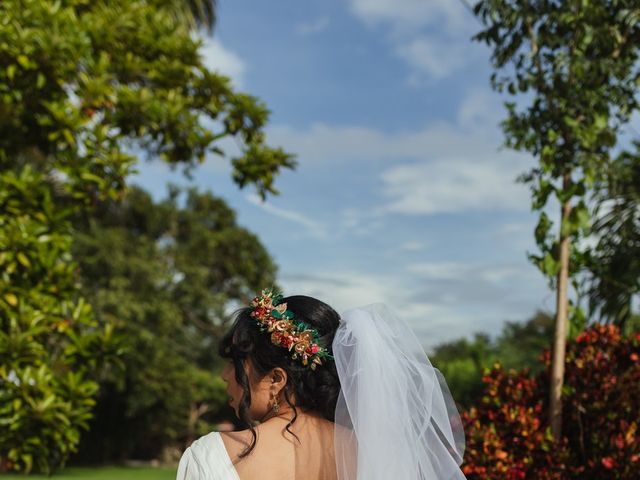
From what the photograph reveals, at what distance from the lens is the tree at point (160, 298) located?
71.0ft

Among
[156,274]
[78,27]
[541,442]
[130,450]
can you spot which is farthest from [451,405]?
[130,450]

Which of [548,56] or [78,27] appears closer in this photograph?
[548,56]

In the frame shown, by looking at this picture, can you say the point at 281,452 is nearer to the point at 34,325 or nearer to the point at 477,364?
the point at 34,325

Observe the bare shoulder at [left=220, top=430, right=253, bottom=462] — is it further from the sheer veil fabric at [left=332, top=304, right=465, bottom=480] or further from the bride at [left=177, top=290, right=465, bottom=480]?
the sheer veil fabric at [left=332, top=304, right=465, bottom=480]

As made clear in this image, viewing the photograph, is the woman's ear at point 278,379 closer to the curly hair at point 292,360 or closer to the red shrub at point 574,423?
the curly hair at point 292,360

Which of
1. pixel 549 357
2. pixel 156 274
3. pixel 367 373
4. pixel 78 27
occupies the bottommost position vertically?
pixel 367 373

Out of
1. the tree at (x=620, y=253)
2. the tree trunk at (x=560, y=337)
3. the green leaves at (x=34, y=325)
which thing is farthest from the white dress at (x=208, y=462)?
the tree at (x=620, y=253)

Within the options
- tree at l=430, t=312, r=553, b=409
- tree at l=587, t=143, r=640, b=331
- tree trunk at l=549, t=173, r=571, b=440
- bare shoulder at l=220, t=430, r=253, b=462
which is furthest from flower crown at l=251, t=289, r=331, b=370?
tree at l=430, t=312, r=553, b=409

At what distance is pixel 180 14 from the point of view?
57.6ft

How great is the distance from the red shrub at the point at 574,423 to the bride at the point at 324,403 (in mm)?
2465

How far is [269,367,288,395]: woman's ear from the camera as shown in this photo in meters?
2.35

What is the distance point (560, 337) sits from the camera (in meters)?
5.21

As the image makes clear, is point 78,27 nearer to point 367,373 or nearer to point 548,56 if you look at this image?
point 548,56

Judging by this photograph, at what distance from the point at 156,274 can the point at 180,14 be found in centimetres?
826
